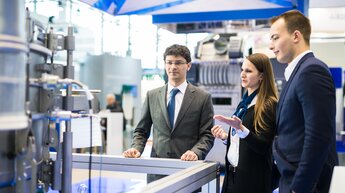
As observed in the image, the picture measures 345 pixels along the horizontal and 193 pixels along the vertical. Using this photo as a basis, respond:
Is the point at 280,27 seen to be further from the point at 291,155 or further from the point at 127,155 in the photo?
the point at 127,155

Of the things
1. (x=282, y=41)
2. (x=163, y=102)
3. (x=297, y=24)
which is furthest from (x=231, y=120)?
(x=163, y=102)

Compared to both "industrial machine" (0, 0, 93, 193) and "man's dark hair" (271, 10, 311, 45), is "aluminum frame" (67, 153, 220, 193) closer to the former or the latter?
"industrial machine" (0, 0, 93, 193)

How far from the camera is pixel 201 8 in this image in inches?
192

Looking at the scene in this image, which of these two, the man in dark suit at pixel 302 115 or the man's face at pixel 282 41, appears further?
the man's face at pixel 282 41

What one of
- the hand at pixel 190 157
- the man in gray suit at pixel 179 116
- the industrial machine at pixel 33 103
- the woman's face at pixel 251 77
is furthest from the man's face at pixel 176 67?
the industrial machine at pixel 33 103

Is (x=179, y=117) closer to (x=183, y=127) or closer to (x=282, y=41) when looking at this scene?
(x=183, y=127)

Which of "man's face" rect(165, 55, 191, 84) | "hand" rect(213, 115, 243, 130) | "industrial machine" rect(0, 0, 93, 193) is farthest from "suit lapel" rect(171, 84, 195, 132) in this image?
"industrial machine" rect(0, 0, 93, 193)

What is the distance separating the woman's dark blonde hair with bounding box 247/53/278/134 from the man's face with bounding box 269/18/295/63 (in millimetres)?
322

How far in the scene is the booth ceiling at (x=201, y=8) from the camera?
4.42 meters

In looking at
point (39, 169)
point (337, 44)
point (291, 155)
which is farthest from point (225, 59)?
point (39, 169)

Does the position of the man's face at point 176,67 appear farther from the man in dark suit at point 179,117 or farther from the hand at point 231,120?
the hand at point 231,120

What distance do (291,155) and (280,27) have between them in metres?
0.61

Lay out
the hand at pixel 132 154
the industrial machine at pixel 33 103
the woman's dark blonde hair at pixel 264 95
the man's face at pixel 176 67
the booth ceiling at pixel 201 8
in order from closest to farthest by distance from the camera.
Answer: the industrial machine at pixel 33 103 → the woman's dark blonde hair at pixel 264 95 → the hand at pixel 132 154 → the man's face at pixel 176 67 → the booth ceiling at pixel 201 8

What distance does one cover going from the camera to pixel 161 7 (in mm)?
4918
